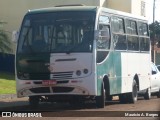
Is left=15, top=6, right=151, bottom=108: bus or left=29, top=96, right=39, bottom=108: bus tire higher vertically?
left=15, top=6, right=151, bottom=108: bus

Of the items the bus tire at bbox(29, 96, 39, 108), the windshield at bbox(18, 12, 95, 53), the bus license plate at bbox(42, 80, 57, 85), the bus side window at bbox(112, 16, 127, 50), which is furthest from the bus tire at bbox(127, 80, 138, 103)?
the bus license plate at bbox(42, 80, 57, 85)

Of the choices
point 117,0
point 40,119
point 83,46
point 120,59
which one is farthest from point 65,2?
point 40,119

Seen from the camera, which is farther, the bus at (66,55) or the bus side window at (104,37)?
the bus side window at (104,37)

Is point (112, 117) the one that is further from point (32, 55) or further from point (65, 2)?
point (65, 2)

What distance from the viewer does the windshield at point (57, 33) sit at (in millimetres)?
17562

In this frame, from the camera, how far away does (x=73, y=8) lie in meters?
18.3

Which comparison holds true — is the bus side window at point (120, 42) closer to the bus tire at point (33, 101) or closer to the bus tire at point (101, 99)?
the bus tire at point (101, 99)

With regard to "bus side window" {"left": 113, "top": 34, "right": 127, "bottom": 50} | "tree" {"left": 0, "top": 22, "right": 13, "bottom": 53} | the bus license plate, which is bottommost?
the bus license plate

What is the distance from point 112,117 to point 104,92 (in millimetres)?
2848

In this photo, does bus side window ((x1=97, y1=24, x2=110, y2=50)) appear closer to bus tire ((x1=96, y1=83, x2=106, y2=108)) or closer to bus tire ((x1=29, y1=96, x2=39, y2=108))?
bus tire ((x1=96, y1=83, x2=106, y2=108))

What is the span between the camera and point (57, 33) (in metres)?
17.8

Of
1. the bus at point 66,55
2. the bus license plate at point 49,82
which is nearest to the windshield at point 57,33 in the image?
the bus at point 66,55

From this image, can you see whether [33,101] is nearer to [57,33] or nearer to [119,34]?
[57,33]

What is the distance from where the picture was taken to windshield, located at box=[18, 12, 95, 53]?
17.6 m
